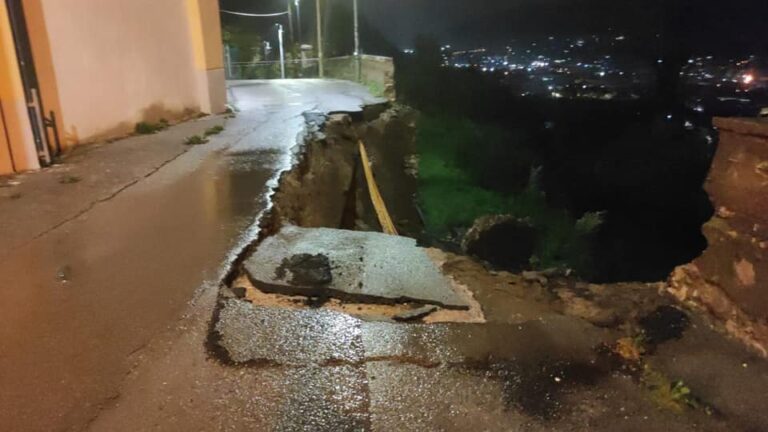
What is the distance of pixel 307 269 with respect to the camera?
4.17m

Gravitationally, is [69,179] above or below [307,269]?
above

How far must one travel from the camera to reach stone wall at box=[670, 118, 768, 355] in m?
3.08

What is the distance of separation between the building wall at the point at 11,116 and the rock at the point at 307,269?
4.95 meters

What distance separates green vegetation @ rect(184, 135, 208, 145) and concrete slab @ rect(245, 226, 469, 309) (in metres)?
4.98

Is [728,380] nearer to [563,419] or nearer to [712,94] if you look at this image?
[563,419]

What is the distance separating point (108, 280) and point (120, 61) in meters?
7.14

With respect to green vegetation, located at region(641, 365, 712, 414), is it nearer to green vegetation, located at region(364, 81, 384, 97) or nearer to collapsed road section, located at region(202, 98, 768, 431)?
collapsed road section, located at region(202, 98, 768, 431)

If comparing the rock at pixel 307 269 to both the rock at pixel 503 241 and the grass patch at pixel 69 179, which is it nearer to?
the grass patch at pixel 69 179

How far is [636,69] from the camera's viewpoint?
43406 millimetres

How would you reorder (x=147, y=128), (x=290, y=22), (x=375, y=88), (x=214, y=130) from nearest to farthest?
(x=147, y=128) < (x=214, y=130) < (x=375, y=88) < (x=290, y=22)

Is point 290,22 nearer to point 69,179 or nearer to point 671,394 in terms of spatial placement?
point 69,179

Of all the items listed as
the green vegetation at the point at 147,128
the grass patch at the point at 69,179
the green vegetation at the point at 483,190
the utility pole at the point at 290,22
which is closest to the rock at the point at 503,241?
the green vegetation at the point at 483,190

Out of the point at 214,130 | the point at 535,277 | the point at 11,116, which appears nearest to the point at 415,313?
the point at 535,277

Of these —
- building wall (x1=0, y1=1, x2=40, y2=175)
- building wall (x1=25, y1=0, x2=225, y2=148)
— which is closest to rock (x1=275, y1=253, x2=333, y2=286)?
building wall (x1=0, y1=1, x2=40, y2=175)
